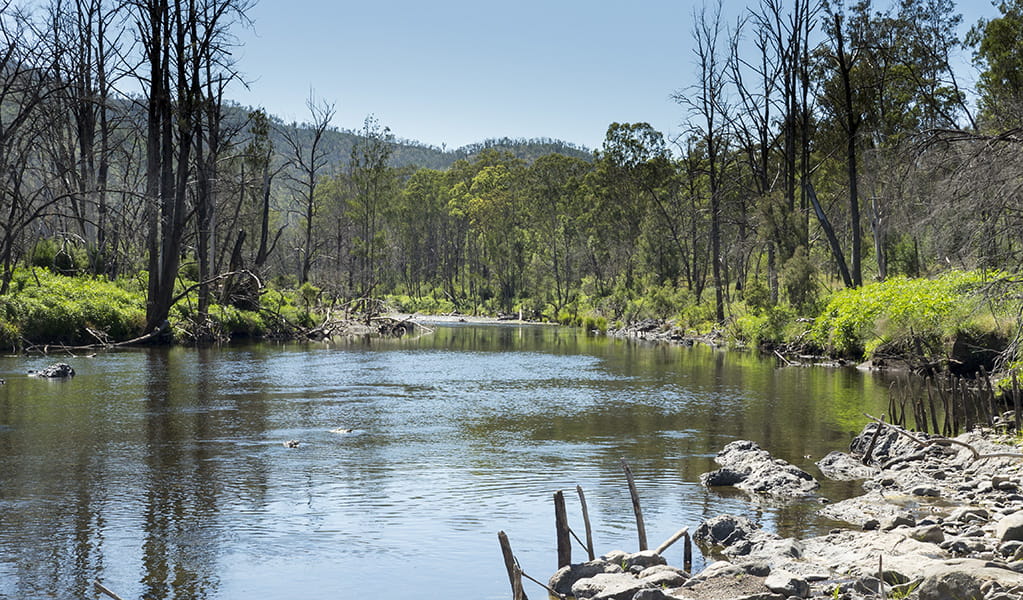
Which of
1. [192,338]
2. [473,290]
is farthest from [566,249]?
[192,338]

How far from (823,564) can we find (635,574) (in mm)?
1957

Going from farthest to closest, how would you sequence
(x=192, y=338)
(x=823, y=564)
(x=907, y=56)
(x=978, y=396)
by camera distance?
(x=907, y=56)
(x=192, y=338)
(x=978, y=396)
(x=823, y=564)

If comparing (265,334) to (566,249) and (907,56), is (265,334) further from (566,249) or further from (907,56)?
(566,249)

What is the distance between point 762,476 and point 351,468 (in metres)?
6.01

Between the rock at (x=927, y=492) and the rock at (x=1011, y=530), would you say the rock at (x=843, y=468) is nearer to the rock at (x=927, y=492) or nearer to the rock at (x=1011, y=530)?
the rock at (x=927, y=492)

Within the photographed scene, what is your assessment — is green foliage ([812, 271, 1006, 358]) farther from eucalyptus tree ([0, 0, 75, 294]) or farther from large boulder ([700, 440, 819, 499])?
eucalyptus tree ([0, 0, 75, 294])

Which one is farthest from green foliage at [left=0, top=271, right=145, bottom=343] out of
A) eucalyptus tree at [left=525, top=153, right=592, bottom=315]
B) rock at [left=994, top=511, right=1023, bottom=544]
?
eucalyptus tree at [left=525, top=153, right=592, bottom=315]

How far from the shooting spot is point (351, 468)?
14414mm

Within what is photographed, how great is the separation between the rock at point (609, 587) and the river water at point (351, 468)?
775 mm

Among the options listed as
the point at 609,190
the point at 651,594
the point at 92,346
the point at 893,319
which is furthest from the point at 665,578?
the point at 609,190

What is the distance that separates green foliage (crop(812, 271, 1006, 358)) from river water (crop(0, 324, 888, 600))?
161cm

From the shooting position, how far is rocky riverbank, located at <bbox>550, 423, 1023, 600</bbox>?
7.68 meters

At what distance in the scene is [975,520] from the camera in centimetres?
1024

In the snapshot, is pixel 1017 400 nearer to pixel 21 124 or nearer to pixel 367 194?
pixel 21 124
